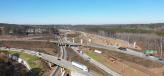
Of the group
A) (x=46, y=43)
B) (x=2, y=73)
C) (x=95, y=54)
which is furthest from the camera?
(x=46, y=43)

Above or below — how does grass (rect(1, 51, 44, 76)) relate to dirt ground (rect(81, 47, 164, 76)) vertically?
above

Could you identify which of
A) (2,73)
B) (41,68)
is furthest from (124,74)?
(2,73)

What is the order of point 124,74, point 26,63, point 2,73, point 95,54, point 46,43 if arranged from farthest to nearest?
point 46,43
point 95,54
point 26,63
point 124,74
point 2,73

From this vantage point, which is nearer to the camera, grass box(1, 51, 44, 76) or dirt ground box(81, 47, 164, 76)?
dirt ground box(81, 47, 164, 76)

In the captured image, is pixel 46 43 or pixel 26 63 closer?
pixel 26 63

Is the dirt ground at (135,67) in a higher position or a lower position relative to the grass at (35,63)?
lower

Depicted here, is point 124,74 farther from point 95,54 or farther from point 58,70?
point 95,54

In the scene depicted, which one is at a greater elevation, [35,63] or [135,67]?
[35,63]

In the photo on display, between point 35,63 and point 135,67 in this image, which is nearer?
point 135,67

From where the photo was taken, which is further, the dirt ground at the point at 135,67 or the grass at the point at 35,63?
the grass at the point at 35,63

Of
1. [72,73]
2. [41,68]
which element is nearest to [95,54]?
[41,68]
